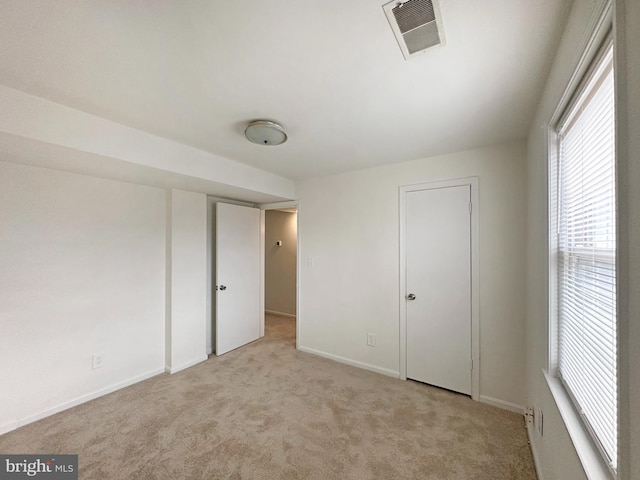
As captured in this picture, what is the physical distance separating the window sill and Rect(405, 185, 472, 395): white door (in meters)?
1.25

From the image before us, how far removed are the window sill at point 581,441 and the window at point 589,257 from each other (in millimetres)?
30

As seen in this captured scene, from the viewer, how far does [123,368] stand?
8.77 feet

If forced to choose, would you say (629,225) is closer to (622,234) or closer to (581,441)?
(622,234)

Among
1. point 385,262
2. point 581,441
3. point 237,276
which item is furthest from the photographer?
point 237,276

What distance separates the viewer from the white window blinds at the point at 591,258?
834 mm

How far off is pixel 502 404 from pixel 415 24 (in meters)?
2.90

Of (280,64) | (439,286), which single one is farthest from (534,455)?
(280,64)

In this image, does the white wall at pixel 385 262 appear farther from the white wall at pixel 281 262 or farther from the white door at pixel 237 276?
the white wall at pixel 281 262

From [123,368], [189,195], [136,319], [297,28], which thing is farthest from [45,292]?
[297,28]

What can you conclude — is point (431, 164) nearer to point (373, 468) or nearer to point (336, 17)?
point (336, 17)

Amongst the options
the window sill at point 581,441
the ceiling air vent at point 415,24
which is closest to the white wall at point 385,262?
the window sill at point 581,441

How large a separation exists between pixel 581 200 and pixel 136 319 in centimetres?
363

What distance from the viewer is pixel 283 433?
6.50 feet

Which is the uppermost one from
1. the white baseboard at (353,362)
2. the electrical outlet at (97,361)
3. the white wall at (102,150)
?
the white wall at (102,150)
